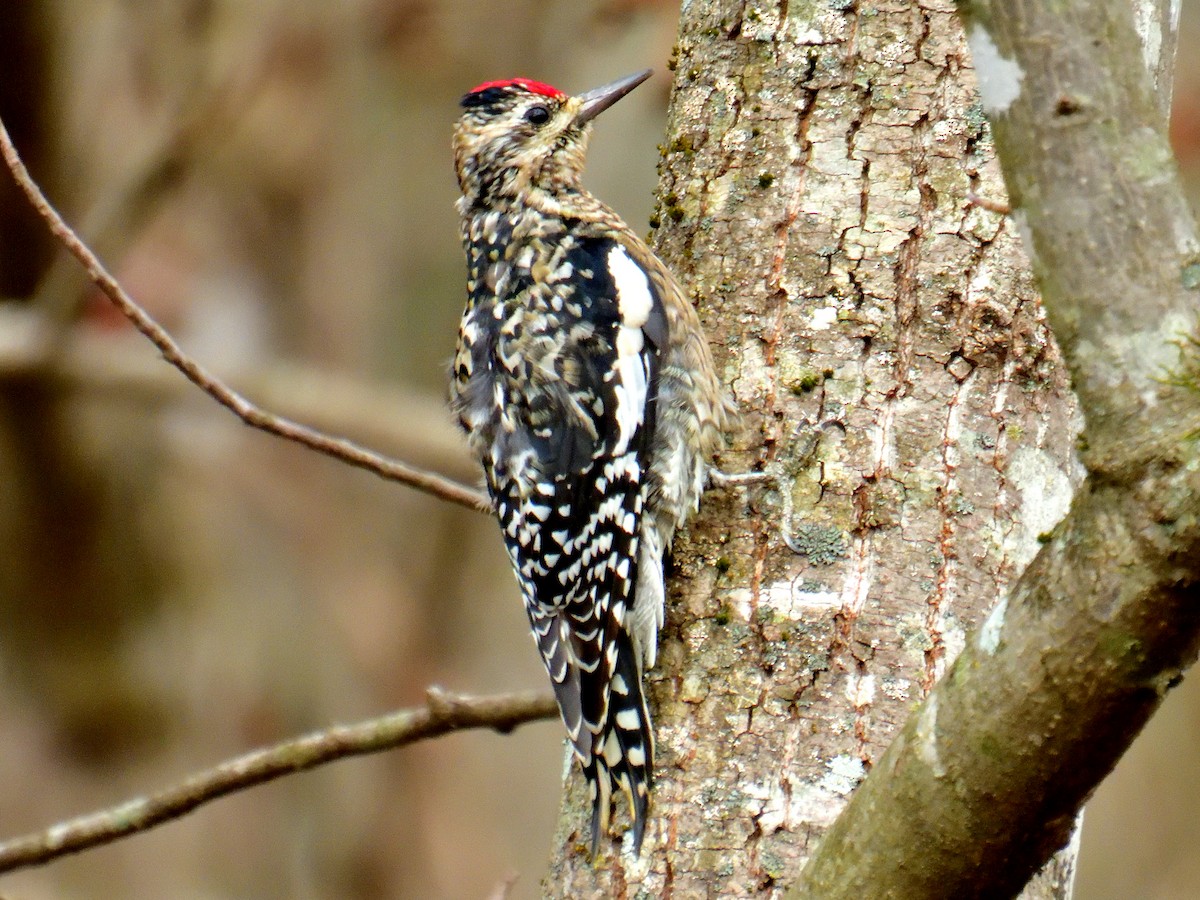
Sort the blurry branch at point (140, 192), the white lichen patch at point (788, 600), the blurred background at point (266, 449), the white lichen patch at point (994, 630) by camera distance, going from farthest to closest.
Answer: the blurred background at point (266, 449)
the blurry branch at point (140, 192)
the white lichen patch at point (788, 600)
the white lichen patch at point (994, 630)

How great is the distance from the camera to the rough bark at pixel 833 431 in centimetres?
222

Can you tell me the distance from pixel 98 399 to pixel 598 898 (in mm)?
4362

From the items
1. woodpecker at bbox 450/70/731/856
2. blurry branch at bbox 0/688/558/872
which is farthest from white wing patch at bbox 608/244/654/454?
blurry branch at bbox 0/688/558/872

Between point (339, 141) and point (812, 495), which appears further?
point (339, 141)

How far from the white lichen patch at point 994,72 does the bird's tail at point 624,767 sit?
4.04ft

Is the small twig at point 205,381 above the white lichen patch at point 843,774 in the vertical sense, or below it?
above

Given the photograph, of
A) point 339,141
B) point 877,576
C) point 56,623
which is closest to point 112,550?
point 56,623

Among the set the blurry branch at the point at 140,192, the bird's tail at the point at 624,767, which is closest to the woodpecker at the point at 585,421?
the bird's tail at the point at 624,767

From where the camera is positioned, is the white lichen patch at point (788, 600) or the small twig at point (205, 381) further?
the small twig at point (205, 381)

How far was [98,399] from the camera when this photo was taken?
5.95 m

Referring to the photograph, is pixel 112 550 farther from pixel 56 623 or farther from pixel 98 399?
pixel 98 399

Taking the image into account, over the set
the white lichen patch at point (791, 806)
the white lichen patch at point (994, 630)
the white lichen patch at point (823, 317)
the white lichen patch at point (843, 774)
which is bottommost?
the white lichen patch at point (791, 806)

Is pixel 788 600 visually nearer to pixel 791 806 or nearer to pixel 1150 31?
pixel 791 806

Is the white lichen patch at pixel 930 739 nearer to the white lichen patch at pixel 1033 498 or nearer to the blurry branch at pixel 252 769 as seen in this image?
the white lichen patch at pixel 1033 498
